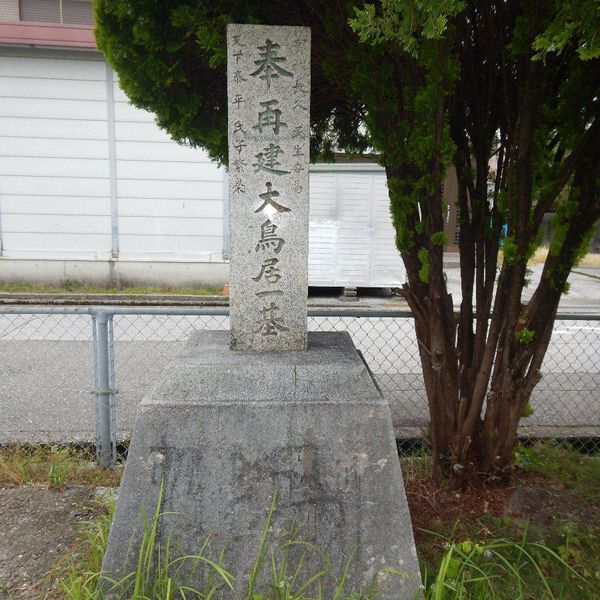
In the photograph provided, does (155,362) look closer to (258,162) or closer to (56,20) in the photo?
(258,162)

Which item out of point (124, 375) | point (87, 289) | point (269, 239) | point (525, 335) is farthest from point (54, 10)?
point (525, 335)

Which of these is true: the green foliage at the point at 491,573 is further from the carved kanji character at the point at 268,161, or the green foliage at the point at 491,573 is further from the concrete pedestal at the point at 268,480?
the carved kanji character at the point at 268,161

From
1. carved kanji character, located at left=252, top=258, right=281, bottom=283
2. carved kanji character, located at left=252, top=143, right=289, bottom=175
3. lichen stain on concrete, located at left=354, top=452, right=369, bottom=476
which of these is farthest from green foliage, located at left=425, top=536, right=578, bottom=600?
carved kanji character, located at left=252, top=143, right=289, bottom=175

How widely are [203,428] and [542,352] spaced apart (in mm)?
1775

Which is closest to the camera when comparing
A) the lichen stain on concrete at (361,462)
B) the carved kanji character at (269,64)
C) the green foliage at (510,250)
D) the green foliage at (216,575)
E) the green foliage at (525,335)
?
the green foliage at (216,575)

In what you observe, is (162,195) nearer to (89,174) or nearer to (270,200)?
(89,174)

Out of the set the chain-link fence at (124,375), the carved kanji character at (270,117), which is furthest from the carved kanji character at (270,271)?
the carved kanji character at (270,117)

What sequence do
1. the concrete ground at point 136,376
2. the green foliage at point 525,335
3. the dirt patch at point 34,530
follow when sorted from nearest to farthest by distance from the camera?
1. the dirt patch at point 34,530
2. the green foliage at point 525,335
3. the concrete ground at point 136,376

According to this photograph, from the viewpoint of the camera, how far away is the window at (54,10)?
10742 mm

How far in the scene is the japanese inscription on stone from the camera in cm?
269

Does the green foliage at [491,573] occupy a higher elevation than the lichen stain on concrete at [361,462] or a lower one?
lower

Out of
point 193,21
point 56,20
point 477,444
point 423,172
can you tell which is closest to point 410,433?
point 477,444

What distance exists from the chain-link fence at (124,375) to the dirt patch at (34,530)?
0.51 metres

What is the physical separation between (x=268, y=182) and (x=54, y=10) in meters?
10.9
